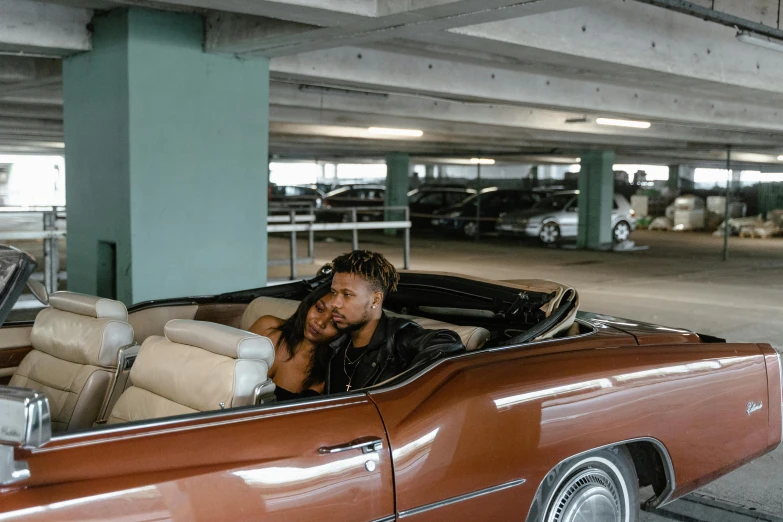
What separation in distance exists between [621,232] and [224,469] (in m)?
20.5

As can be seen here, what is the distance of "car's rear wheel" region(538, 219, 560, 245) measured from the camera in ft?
70.7

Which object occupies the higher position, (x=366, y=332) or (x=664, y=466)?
(x=366, y=332)

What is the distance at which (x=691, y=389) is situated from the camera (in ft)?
11.2

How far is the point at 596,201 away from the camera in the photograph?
67.3 feet

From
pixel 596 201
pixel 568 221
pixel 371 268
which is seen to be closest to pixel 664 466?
pixel 371 268

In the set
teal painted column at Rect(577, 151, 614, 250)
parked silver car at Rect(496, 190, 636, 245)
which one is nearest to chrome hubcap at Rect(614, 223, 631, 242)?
parked silver car at Rect(496, 190, 636, 245)

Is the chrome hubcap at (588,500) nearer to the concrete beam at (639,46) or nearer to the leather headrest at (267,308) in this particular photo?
the leather headrest at (267,308)

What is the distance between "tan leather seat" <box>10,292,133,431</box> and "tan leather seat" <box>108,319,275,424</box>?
0.24 meters

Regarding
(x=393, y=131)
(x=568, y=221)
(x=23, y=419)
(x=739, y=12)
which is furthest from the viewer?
(x=568, y=221)

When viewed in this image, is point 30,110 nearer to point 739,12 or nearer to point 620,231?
point 739,12

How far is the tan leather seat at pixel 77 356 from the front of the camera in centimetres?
329

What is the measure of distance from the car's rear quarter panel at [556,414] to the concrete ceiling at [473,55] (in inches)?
101

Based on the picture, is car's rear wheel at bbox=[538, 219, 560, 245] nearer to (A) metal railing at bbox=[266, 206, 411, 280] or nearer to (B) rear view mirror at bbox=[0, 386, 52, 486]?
(A) metal railing at bbox=[266, 206, 411, 280]

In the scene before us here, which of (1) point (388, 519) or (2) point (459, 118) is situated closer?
(1) point (388, 519)
